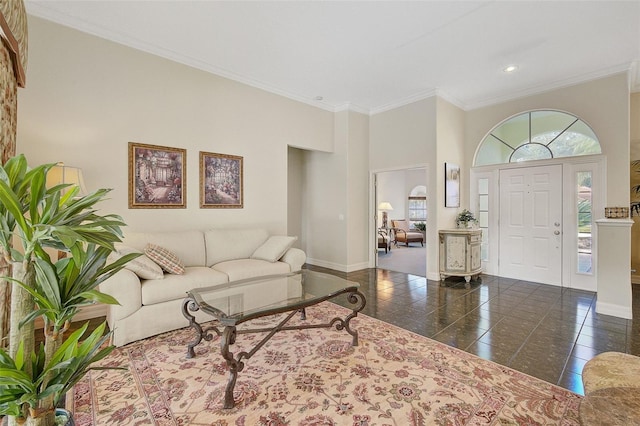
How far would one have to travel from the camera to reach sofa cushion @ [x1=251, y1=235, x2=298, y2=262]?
3.98 meters

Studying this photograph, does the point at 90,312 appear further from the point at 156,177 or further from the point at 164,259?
the point at 156,177

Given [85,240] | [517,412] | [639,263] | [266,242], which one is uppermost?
[85,240]

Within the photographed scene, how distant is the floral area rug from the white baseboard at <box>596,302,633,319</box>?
222cm

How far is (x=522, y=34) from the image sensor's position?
3.46m

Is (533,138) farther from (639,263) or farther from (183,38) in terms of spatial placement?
(183,38)

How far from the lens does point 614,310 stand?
342 centimetres

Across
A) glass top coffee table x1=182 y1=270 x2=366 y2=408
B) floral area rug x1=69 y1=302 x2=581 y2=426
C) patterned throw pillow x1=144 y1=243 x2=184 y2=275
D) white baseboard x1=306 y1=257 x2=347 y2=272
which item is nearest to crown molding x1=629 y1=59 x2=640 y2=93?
floral area rug x1=69 y1=302 x2=581 y2=426

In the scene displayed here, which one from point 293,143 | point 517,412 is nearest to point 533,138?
point 293,143

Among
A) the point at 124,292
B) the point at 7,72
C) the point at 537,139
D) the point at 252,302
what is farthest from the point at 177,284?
the point at 537,139

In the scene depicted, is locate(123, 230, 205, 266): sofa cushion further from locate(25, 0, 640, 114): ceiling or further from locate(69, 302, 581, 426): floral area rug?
locate(25, 0, 640, 114): ceiling

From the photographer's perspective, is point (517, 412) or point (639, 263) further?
point (639, 263)

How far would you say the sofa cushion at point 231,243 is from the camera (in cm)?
390

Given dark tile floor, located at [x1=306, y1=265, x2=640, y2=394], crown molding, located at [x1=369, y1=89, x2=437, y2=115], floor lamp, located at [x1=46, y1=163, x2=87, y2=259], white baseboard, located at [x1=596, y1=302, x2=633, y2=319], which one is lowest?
dark tile floor, located at [x1=306, y1=265, x2=640, y2=394]

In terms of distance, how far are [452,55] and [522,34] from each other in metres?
0.78
